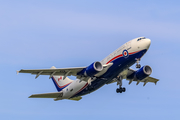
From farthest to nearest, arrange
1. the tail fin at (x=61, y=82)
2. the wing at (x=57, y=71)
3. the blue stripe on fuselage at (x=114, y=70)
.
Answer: the tail fin at (x=61, y=82) < the wing at (x=57, y=71) < the blue stripe on fuselage at (x=114, y=70)

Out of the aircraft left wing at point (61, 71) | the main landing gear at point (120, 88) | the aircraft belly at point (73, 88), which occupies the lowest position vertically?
the main landing gear at point (120, 88)

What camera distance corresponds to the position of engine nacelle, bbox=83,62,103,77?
43875 millimetres

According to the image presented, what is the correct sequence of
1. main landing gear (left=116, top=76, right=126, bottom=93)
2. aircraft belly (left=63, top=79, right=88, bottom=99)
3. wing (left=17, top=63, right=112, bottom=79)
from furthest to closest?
1. aircraft belly (left=63, top=79, right=88, bottom=99)
2. main landing gear (left=116, top=76, right=126, bottom=93)
3. wing (left=17, top=63, right=112, bottom=79)

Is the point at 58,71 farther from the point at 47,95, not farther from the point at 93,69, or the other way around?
the point at 47,95

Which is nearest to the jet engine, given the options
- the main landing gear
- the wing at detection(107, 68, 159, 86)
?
the wing at detection(107, 68, 159, 86)

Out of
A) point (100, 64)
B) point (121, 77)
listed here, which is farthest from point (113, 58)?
point (121, 77)

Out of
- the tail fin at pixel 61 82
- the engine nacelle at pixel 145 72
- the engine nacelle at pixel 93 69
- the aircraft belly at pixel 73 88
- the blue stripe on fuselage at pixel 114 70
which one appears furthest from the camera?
the tail fin at pixel 61 82

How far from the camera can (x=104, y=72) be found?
147ft

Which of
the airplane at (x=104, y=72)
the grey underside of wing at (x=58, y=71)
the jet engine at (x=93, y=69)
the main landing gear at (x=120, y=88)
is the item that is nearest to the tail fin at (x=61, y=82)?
the airplane at (x=104, y=72)

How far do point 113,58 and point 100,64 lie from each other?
6.04ft

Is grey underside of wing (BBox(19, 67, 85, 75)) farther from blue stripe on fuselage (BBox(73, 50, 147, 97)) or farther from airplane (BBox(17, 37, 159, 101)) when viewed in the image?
blue stripe on fuselage (BBox(73, 50, 147, 97))

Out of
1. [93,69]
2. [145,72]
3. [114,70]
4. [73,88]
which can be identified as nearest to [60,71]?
[93,69]

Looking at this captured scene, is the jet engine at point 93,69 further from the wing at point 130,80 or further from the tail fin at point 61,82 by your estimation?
the tail fin at point 61,82

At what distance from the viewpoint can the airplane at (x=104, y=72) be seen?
141 feet
